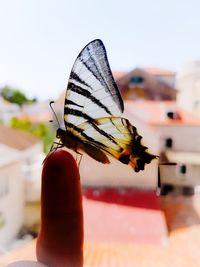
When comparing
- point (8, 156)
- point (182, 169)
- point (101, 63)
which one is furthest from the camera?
point (8, 156)

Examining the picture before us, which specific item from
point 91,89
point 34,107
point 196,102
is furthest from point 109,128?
point 196,102

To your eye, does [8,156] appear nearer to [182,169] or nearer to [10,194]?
[10,194]

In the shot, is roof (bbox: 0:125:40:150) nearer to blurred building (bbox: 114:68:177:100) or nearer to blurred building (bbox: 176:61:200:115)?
blurred building (bbox: 114:68:177:100)

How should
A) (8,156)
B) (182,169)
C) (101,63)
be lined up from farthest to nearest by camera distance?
(8,156), (182,169), (101,63)

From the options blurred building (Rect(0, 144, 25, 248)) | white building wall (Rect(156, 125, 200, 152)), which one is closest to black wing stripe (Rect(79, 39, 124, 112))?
white building wall (Rect(156, 125, 200, 152))

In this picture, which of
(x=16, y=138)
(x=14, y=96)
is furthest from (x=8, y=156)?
(x=14, y=96)

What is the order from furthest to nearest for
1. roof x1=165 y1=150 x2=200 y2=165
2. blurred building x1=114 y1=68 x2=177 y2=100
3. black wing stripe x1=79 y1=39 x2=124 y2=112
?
blurred building x1=114 y1=68 x2=177 y2=100, roof x1=165 y1=150 x2=200 y2=165, black wing stripe x1=79 y1=39 x2=124 y2=112
